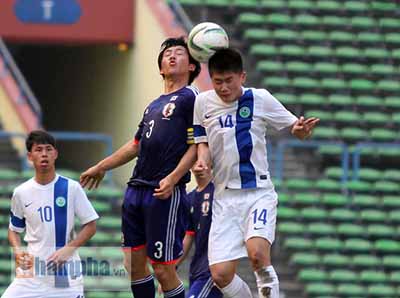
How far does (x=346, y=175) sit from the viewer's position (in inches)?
711

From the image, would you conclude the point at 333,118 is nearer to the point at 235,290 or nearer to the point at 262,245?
the point at 235,290

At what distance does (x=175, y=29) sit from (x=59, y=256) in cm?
1007

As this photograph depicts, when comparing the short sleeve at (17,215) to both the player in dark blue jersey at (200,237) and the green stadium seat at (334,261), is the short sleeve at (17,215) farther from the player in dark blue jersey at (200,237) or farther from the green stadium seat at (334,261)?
the green stadium seat at (334,261)

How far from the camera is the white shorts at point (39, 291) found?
10086 millimetres

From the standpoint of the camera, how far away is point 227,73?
9289 millimetres

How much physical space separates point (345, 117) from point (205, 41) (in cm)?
995

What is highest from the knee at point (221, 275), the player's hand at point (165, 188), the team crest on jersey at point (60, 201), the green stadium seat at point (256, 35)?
the green stadium seat at point (256, 35)

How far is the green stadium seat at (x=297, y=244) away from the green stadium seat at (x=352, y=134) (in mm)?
2391

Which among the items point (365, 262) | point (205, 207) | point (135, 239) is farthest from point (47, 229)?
point (365, 262)

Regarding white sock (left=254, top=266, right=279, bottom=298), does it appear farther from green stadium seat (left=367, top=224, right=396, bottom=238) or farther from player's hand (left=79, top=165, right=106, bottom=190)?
green stadium seat (left=367, top=224, right=396, bottom=238)

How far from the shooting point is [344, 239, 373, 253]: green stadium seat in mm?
17266

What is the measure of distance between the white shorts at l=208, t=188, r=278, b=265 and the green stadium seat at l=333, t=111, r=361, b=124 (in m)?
9.88

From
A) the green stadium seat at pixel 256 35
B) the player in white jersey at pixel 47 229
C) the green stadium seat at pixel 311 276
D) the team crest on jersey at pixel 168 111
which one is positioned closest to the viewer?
the team crest on jersey at pixel 168 111

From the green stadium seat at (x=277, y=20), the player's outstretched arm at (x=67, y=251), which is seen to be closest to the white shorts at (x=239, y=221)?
the player's outstretched arm at (x=67, y=251)
